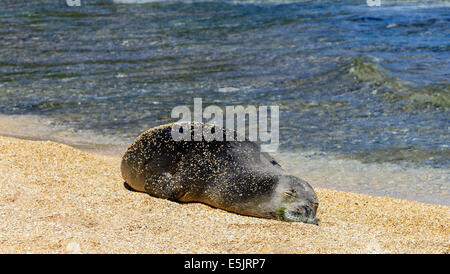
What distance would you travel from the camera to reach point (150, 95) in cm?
832

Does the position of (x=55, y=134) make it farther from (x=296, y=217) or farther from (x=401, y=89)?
(x=401, y=89)

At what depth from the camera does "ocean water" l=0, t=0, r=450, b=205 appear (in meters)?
5.86

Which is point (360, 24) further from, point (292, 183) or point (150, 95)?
point (292, 183)

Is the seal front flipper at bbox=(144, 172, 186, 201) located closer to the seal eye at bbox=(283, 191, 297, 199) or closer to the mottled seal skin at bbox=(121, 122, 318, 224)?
the mottled seal skin at bbox=(121, 122, 318, 224)

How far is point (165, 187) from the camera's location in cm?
431

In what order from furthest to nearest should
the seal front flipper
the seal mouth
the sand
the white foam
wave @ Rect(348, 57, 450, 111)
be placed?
wave @ Rect(348, 57, 450, 111)
the white foam
the seal front flipper
the seal mouth
the sand

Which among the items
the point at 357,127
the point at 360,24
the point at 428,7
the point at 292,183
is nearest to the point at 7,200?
the point at 292,183

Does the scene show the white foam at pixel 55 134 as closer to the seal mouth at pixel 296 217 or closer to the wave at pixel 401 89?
the seal mouth at pixel 296 217

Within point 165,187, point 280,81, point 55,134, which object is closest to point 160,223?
point 165,187

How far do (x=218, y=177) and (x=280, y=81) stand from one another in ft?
16.3

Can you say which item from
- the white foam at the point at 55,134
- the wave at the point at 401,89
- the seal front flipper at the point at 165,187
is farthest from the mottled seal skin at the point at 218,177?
the wave at the point at 401,89

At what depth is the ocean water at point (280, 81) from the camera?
19.2 ft

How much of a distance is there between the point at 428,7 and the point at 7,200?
1448cm

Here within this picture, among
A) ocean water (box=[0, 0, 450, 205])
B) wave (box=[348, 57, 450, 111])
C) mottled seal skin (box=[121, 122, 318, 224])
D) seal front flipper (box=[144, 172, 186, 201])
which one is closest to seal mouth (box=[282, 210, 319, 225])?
mottled seal skin (box=[121, 122, 318, 224])
